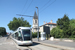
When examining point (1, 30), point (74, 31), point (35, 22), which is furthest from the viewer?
point (1, 30)

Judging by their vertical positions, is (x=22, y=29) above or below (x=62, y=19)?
below

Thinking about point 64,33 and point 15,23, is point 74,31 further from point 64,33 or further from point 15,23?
point 15,23

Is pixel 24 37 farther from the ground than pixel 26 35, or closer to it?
closer to it

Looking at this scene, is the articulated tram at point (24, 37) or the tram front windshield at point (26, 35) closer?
the articulated tram at point (24, 37)

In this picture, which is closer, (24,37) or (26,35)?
(24,37)

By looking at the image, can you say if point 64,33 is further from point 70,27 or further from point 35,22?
point 35,22

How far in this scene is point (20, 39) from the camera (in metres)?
15.0

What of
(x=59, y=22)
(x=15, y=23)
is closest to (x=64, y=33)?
(x=59, y=22)

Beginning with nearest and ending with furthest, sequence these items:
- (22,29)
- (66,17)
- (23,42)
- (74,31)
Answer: (23,42)
(22,29)
(74,31)
(66,17)

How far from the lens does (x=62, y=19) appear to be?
183ft

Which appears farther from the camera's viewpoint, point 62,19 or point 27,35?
point 62,19

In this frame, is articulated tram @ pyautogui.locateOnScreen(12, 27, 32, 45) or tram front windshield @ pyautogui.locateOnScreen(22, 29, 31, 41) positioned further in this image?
tram front windshield @ pyautogui.locateOnScreen(22, 29, 31, 41)

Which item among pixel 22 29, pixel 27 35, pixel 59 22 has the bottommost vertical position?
pixel 27 35

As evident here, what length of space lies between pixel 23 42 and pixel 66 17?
44.3 meters
